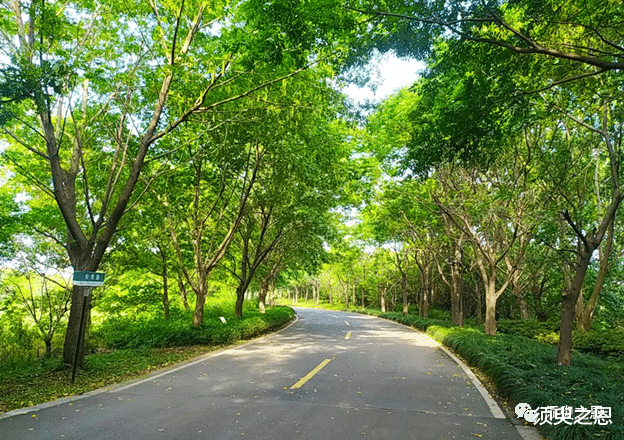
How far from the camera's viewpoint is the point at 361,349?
11.8m

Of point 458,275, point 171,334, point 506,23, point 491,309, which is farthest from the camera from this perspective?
point 458,275

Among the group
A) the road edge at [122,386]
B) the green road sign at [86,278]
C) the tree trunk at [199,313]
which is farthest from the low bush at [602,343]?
the green road sign at [86,278]

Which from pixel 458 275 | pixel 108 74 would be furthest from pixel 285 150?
pixel 458 275

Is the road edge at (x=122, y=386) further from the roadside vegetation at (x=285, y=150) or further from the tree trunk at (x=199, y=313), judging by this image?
the tree trunk at (x=199, y=313)

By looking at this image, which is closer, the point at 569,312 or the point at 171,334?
the point at 569,312

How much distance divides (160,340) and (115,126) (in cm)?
677

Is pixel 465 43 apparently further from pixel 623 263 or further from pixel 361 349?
pixel 623 263

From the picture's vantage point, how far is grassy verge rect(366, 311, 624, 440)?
13.3 feet

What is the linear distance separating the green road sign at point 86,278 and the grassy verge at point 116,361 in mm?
1803

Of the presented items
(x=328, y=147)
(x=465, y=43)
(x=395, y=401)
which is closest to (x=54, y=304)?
(x=328, y=147)

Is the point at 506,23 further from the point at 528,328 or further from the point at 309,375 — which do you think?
the point at 528,328

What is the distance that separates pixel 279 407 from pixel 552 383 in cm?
419

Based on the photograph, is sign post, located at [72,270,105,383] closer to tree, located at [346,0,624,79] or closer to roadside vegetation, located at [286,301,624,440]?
tree, located at [346,0,624,79]

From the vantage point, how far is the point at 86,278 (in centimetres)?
722
